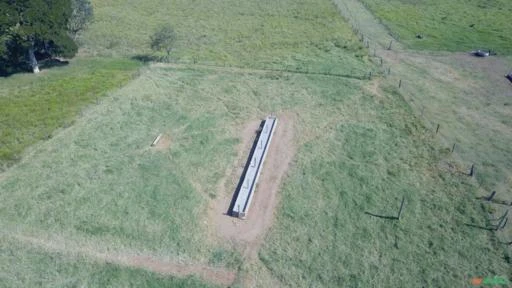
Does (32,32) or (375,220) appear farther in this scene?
(32,32)

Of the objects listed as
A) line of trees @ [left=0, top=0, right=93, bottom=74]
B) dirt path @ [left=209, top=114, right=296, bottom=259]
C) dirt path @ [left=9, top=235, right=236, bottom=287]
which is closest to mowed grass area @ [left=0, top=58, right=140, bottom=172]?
line of trees @ [left=0, top=0, right=93, bottom=74]

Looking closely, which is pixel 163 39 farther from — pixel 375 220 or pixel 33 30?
pixel 375 220

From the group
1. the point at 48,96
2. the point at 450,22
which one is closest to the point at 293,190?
the point at 48,96

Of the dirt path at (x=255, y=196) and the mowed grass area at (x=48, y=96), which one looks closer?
the dirt path at (x=255, y=196)

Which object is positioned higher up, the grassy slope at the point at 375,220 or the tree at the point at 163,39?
the tree at the point at 163,39

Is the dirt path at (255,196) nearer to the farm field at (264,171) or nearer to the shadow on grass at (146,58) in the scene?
the farm field at (264,171)

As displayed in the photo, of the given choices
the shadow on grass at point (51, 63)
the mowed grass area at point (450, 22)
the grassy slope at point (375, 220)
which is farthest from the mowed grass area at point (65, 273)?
the mowed grass area at point (450, 22)

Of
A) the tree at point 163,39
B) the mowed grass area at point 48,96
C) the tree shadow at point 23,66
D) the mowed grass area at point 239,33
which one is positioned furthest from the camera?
the mowed grass area at point 239,33

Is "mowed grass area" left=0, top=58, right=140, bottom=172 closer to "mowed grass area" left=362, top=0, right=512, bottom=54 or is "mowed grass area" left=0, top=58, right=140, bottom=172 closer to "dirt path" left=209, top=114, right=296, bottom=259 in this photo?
"dirt path" left=209, top=114, right=296, bottom=259

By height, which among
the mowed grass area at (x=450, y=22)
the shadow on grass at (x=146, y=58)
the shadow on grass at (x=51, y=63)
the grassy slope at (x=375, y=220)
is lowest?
the grassy slope at (x=375, y=220)
